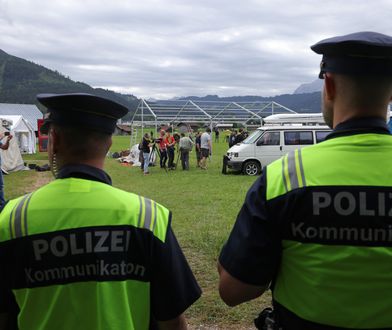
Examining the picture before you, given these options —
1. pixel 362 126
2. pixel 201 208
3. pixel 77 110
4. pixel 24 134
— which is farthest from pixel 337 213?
pixel 24 134

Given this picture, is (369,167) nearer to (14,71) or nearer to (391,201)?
(391,201)

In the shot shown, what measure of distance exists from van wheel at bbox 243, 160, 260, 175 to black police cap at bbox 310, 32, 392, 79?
1415cm

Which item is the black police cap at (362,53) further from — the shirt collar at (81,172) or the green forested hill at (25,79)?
the green forested hill at (25,79)

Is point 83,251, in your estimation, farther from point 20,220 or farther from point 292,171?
point 292,171

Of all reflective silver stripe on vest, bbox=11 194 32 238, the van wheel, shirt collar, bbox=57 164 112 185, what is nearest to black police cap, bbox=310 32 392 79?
shirt collar, bbox=57 164 112 185

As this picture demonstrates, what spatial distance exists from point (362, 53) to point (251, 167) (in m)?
14.2

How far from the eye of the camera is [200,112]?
23.3 meters

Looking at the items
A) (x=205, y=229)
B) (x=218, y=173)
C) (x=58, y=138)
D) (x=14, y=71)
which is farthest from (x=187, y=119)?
(x=14, y=71)

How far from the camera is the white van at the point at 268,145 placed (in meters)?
15.0

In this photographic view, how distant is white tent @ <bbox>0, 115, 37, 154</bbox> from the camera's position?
24.3 m

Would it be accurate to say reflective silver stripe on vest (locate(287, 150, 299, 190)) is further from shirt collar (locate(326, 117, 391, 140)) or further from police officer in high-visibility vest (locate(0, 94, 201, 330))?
police officer in high-visibility vest (locate(0, 94, 201, 330))

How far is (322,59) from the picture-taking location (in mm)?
1532

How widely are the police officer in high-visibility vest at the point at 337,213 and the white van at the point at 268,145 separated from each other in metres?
13.7

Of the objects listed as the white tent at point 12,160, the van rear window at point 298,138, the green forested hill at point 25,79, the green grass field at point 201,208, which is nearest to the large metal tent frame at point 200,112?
the green grass field at point 201,208
